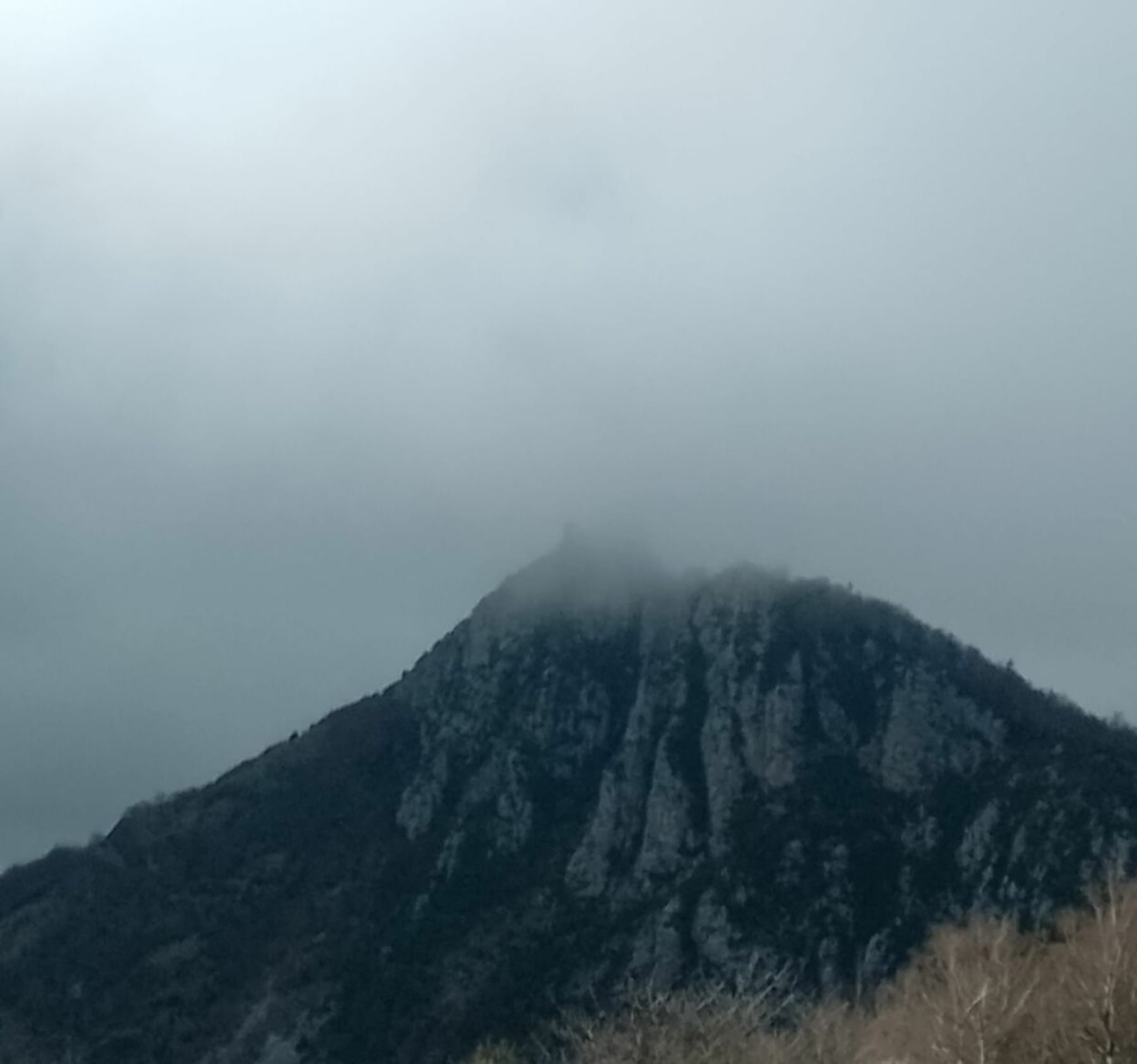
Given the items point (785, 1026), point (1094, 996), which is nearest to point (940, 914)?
point (785, 1026)

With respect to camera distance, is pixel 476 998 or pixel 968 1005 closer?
pixel 968 1005

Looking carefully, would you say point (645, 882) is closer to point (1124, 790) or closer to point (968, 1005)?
point (1124, 790)

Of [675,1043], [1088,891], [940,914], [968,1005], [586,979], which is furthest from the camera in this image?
[586,979]

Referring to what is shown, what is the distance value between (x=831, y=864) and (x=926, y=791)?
55.9 ft

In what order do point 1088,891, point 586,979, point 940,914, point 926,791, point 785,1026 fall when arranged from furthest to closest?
1. point 926,791
2. point 586,979
3. point 940,914
4. point 785,1026
5. point 1088,891

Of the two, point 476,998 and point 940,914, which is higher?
point 476,998

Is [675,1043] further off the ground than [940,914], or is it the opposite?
[675,1043]

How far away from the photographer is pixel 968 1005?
56.3m

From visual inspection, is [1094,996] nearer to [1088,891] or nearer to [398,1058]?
[1088,891]

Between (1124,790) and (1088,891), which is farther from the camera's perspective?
(1124,790)

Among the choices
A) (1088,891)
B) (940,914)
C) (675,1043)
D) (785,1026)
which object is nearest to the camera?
(675,1043)

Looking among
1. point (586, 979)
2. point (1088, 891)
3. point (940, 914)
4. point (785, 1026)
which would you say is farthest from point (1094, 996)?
point (586, 979)

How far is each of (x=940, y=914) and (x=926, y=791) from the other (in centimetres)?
2780

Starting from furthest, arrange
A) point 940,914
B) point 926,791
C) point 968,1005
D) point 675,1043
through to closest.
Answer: point 926,791, point 940,914, point 675,1043, point 968,1005
